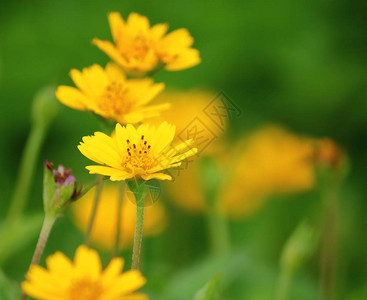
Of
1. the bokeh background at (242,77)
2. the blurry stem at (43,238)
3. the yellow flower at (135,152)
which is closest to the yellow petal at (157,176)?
the yellow flower at (135,152)

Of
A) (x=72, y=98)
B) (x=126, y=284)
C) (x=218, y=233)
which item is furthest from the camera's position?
(x=218, y=233)

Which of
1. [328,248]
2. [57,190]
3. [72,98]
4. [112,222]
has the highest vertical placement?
[72,98]

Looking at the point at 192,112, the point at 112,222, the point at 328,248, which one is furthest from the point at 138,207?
the point at 192,112

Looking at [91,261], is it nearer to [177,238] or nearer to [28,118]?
[177,238]

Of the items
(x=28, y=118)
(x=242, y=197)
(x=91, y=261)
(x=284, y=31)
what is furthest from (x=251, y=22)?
(x=91, y=261)

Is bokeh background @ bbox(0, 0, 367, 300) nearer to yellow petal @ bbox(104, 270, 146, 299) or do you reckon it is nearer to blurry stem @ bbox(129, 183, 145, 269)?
blurry stem @ bbox(129, 183, 145, 269)

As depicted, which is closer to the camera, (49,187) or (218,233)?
(49,187)

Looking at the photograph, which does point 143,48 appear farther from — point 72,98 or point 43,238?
point 43,238
